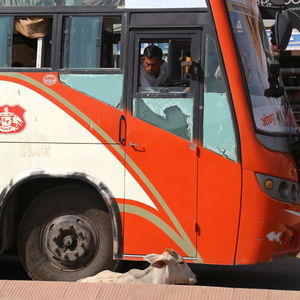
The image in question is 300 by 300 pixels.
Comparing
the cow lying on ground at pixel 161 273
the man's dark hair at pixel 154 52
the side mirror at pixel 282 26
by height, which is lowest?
the cow lying on ground at pixel 161 273

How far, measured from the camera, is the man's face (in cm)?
834

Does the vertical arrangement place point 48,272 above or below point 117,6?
below

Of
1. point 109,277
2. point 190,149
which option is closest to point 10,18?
point 190,149

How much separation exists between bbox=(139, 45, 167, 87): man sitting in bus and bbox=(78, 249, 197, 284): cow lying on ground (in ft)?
5.49

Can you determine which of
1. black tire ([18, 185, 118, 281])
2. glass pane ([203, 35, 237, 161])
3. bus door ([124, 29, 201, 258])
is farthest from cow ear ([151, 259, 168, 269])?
glass pane ([203, 35, 237, 161])

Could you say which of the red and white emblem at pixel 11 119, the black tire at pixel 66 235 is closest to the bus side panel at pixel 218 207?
the black tire at pixel 66 235

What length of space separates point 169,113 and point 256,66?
1.02 meters

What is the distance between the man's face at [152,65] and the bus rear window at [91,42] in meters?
0.29

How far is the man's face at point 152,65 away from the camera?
8345 mm

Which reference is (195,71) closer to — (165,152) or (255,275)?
(165,152)

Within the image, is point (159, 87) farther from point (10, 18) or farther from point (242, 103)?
point (10, 18)

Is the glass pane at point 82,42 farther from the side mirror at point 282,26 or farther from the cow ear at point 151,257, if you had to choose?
the cow ear at point 151,257

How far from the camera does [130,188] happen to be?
8.31 metres

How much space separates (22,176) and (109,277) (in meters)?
1.44
